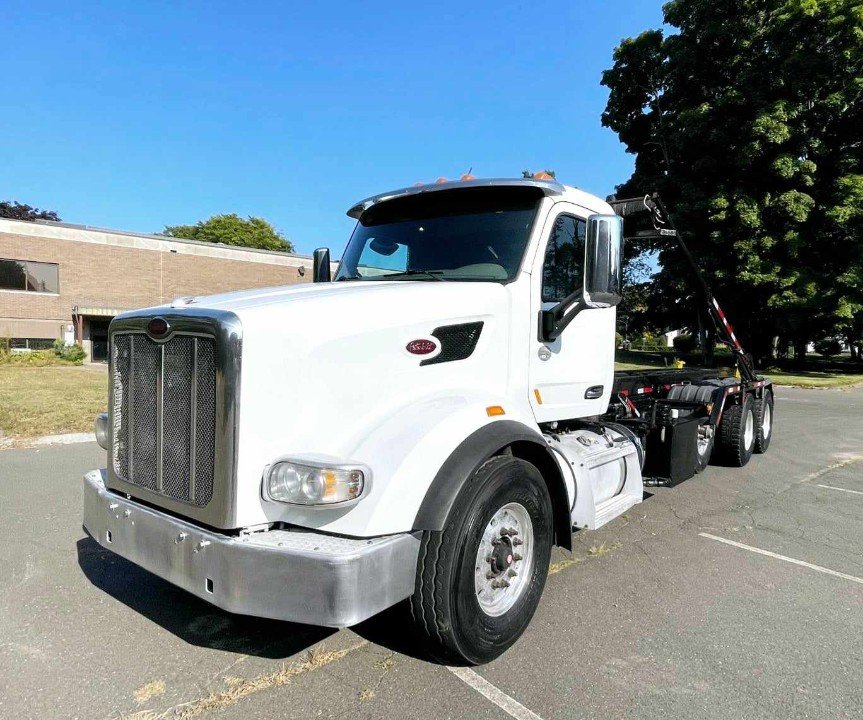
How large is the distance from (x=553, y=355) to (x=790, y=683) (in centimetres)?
212

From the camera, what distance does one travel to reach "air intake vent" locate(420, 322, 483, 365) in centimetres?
318

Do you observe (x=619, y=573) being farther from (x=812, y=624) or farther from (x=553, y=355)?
(x=553, y=355)

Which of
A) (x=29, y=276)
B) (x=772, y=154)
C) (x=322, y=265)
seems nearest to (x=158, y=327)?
(x=322, y=265)

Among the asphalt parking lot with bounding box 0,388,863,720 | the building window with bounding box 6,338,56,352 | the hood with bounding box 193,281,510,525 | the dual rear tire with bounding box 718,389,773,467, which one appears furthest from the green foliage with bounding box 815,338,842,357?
the hood with bounding box 193,281,510,525

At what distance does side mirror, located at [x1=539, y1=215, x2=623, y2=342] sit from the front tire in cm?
107

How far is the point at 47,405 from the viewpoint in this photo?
1148cm

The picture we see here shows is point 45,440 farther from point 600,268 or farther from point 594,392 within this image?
point 600,268

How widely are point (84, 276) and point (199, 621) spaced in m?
32.1

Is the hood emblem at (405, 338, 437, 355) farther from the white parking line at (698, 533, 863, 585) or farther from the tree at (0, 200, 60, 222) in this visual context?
the tree at (0, 200, 60, 222)

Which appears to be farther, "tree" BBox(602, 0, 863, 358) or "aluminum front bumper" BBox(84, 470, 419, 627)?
"tree" BBox(602, 0, 863, 358)

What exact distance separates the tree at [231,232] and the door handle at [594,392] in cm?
5726

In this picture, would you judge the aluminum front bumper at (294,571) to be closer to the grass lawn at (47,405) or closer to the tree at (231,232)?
the grass lawn at (47,405)

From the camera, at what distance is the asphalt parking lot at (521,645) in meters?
2.65

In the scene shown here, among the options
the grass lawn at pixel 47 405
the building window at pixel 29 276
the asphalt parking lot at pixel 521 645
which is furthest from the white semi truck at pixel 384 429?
the building window at pixel 29 276
